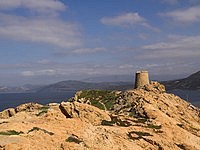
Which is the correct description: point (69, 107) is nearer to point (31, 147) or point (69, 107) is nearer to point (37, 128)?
point (37, 128)

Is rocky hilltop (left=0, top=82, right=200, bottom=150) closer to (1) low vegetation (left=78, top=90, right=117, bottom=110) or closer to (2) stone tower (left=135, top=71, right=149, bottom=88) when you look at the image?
(1) low vegetation (left=78, top=90, right=117, bottom=110)

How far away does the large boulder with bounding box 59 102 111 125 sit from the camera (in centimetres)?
3956

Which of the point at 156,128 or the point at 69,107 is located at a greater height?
the point at 69,107

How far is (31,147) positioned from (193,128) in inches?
1094

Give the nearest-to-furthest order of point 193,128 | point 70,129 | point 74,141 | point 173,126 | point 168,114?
point 74,141
point 70,129
point 173,126
point 193,128
point 168,114

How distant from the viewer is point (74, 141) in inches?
1179

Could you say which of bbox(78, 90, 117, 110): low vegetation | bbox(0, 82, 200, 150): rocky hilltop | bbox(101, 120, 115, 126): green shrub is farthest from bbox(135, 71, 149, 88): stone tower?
bbox(101, 120, 115, 126): green shrub

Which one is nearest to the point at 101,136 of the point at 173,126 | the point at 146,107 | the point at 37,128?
the point at 37,128

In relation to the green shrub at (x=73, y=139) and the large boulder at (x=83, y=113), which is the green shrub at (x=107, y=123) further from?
the green shrub at (x=73, y=139)

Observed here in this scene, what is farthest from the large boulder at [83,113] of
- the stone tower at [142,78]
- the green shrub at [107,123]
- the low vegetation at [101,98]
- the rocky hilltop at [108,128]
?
the stone tower at [142,78]

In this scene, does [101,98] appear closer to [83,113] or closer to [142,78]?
[142,78]

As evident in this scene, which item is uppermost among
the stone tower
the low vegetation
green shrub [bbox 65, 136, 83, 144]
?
the stone tower

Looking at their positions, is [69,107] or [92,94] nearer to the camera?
[69,107]

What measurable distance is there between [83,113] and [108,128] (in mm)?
5317
